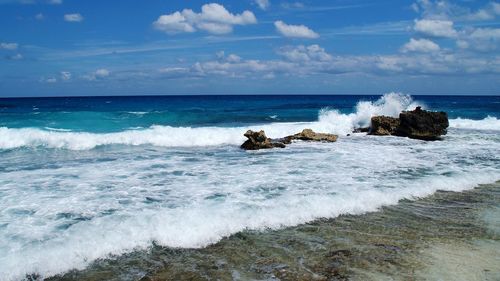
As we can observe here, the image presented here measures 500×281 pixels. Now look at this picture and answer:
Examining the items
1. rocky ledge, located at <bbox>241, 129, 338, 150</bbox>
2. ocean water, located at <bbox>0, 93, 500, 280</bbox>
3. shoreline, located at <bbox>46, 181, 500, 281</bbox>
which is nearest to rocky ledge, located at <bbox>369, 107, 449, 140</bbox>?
ocean water, located at <bbox>0, 93, 500, 280</bbox>

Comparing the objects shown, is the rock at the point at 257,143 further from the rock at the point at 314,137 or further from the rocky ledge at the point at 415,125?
the rocky ledge at the point at 415,125

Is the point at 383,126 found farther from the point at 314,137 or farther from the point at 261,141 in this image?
the point at 261,141

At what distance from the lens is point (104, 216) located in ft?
26.0

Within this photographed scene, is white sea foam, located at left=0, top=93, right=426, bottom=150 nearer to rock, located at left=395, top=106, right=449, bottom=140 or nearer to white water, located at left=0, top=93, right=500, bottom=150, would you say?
white water, located at left=0, top=93, right=500, bottom=150

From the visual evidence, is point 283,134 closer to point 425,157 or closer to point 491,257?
point 425,157

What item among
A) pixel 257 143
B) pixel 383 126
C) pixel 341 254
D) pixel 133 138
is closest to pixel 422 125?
pixel 383 126

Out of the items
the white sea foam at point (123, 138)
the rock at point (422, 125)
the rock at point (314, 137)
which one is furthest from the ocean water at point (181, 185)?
the rock at point (422, 125)

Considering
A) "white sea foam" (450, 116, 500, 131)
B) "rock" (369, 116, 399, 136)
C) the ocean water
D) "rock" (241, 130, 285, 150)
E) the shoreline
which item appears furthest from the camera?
"white sea foam" (450, 116, 500, 131)

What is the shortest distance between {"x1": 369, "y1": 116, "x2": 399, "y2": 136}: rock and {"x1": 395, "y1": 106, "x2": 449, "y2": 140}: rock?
334mm

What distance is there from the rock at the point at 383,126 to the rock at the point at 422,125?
0.33m

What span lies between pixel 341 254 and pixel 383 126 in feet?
54.6

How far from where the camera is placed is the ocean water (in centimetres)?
686

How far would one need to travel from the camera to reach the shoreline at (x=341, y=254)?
560cm

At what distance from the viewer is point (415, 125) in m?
20.7
